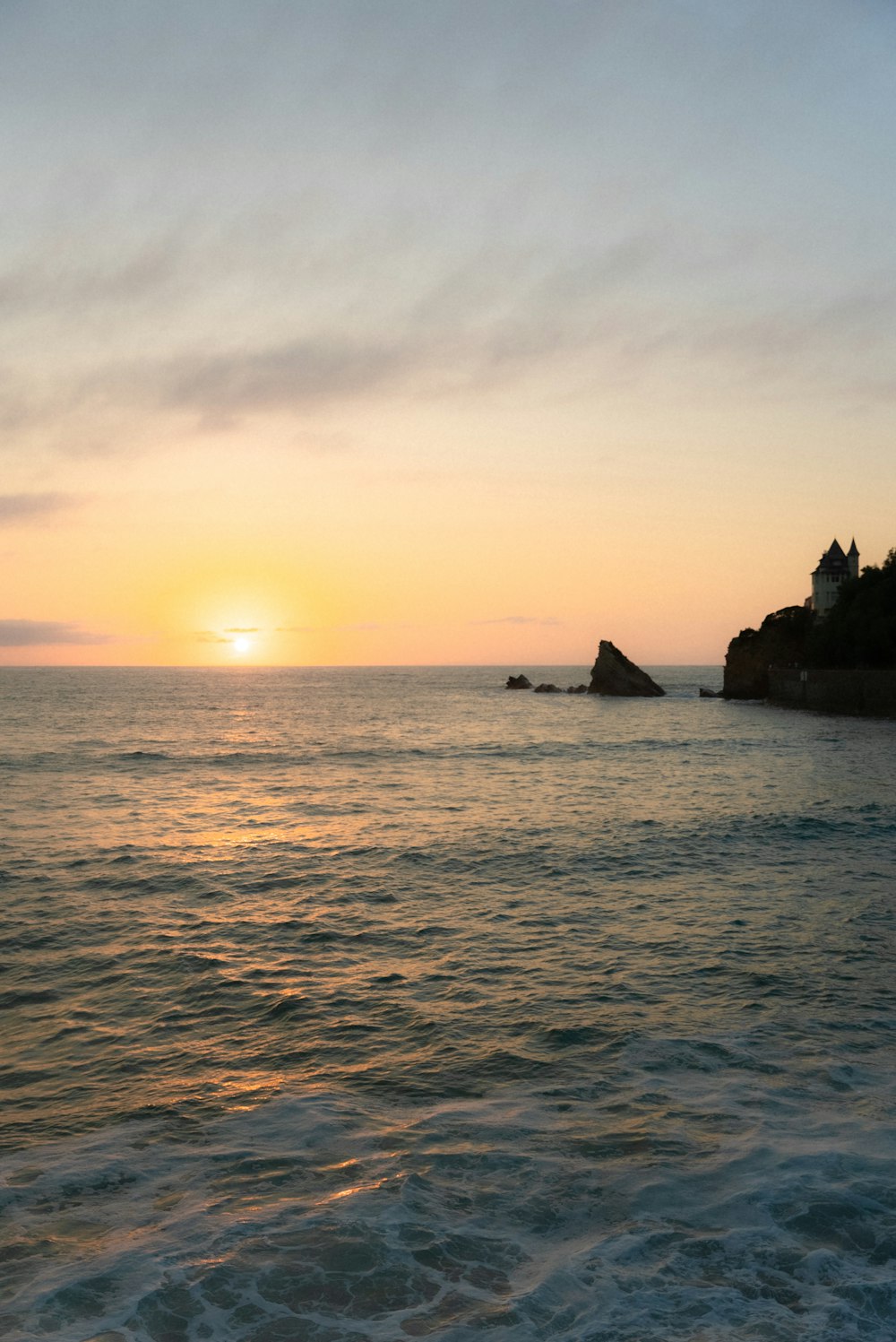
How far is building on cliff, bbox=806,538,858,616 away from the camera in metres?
130

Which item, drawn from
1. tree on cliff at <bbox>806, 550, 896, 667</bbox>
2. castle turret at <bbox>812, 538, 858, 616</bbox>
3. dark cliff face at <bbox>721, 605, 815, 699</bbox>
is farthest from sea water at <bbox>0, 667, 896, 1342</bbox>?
castle turret at <bbox>812, 538, 858, 616</bbox>

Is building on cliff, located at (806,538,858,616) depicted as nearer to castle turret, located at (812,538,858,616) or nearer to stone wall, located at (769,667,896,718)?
castle turret, located at (812,538,858,616)

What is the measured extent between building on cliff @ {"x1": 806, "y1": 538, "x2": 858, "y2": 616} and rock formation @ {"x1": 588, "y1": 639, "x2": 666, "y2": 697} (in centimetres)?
2665

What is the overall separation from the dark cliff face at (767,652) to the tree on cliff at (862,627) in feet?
39.8

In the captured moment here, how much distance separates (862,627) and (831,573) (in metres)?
38.7

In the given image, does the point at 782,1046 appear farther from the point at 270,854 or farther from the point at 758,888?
the point at 270,854

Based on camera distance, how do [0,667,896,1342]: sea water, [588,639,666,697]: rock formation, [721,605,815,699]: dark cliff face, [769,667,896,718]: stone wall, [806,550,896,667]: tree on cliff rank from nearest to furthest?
[0,667,896,1342]: sea water, [769,667,896,718]: stone wall, [806,550,896,667]: tree on cliff, [721,605,815,699]: dark cliff face, [588,639,666,697]: rock formation

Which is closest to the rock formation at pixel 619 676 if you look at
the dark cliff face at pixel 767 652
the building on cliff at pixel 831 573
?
the dark cliff face at pixel 767 652

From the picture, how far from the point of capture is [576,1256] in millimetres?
7285

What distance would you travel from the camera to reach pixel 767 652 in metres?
126

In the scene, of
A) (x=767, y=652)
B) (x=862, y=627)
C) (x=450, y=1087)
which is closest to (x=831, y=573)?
(x=767, y=652)

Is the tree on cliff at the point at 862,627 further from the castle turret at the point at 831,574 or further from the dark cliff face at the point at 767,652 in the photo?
the castle turret at the point at 831,574

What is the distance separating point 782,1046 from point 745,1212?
443 cm

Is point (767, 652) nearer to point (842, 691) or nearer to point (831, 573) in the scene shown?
point (831, 573)
